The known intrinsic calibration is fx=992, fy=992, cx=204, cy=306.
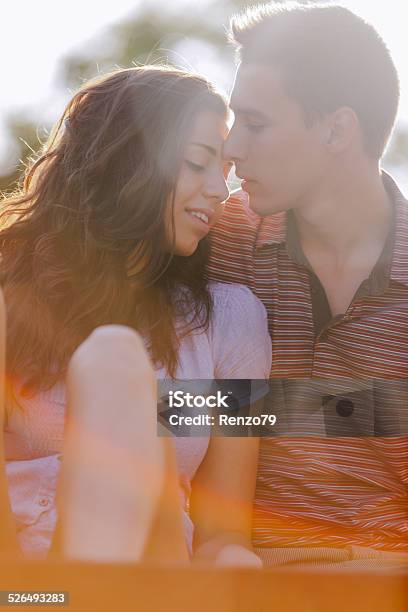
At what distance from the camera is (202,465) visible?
1659mm

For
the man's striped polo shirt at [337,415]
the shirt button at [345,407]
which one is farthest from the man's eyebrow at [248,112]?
the shirt button at [345,407]

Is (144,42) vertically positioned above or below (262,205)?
above

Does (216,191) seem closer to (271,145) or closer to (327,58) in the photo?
(271,145)

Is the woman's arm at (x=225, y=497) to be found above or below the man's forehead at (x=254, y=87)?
below

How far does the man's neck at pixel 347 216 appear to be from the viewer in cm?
180

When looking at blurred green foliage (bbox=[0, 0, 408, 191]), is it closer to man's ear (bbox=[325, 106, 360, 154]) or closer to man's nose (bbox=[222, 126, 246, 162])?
man's nose (bbox=[222, 126, 246, 162])

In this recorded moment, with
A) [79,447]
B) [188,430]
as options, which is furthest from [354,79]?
[79,447]

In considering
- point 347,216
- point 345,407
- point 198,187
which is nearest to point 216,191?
point 198,187

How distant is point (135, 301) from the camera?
1.65m

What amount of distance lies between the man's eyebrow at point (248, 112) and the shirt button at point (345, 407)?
21.4 inches

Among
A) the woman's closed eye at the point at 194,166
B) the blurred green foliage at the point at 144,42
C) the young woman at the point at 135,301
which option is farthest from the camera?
the woman's closed eye at the point at 194,166

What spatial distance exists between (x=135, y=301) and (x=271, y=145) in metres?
0.42

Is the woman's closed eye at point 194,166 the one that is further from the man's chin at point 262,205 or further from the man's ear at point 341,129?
the man's ear at point 341,129

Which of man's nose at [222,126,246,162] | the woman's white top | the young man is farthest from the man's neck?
the woman's white top
